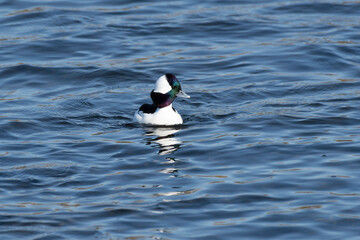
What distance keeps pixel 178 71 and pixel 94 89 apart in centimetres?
205

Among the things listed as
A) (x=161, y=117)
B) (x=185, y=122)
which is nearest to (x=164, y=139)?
(x=161, y=117)

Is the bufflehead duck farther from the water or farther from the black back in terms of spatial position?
the water

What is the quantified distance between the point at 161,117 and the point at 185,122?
53 cm

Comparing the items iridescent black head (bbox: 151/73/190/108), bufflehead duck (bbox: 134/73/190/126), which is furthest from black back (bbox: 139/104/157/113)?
iridescent black head (bbox: 151/73/190/108)

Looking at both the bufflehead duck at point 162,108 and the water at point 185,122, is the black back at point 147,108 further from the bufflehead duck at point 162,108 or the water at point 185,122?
the water at point 185,122

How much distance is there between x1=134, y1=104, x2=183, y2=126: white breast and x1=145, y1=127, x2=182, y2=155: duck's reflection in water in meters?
0.12

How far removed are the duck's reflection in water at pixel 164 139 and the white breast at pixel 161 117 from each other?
0.12 metres

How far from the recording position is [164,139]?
13.9 metres

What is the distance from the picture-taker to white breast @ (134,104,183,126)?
48.0 feet

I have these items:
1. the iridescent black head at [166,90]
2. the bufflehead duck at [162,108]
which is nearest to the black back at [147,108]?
the bufflehead duck at [162,108]

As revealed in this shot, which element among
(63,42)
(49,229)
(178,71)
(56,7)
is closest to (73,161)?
(49,229)

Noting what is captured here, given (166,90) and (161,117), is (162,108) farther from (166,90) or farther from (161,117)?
(166,90)

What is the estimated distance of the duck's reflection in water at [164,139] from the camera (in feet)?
43.0

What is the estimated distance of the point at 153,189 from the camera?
10.9m
